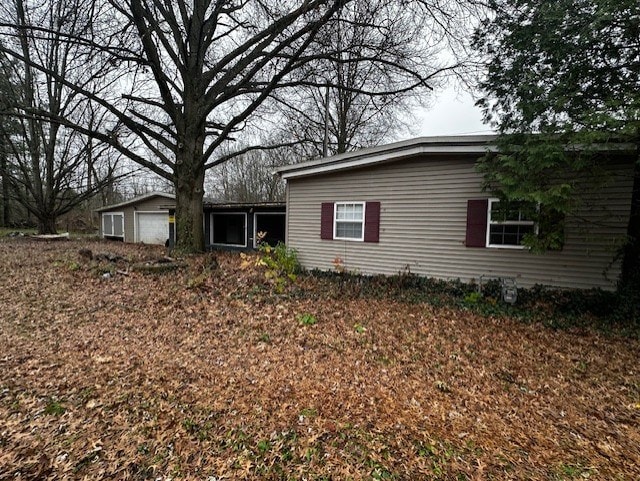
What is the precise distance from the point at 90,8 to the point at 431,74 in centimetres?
905

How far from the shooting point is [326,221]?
9.40 m

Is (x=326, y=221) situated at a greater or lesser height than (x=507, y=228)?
greater

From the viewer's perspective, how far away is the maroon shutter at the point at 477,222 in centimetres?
712

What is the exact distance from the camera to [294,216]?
33.8 ft

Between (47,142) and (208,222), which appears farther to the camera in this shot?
(47,142)

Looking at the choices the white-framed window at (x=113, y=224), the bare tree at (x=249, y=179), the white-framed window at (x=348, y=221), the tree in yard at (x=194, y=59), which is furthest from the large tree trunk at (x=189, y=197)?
the white-framed window at (x=113, y=224)

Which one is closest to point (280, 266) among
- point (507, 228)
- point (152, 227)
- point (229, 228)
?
point (507, 228)

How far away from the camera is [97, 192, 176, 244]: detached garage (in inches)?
747

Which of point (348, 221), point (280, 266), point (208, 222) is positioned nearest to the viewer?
point (280, 266)

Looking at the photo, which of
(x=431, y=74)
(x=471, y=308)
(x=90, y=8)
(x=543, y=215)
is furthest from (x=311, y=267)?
(x=90, y=8)

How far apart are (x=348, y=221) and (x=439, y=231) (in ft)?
8.52

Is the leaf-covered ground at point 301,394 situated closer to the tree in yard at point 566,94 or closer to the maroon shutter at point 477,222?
the maroon shutter at point 477,222

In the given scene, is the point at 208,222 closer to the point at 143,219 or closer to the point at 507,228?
the point at 143,219

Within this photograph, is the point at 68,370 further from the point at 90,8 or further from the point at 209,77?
the point at 209,77
